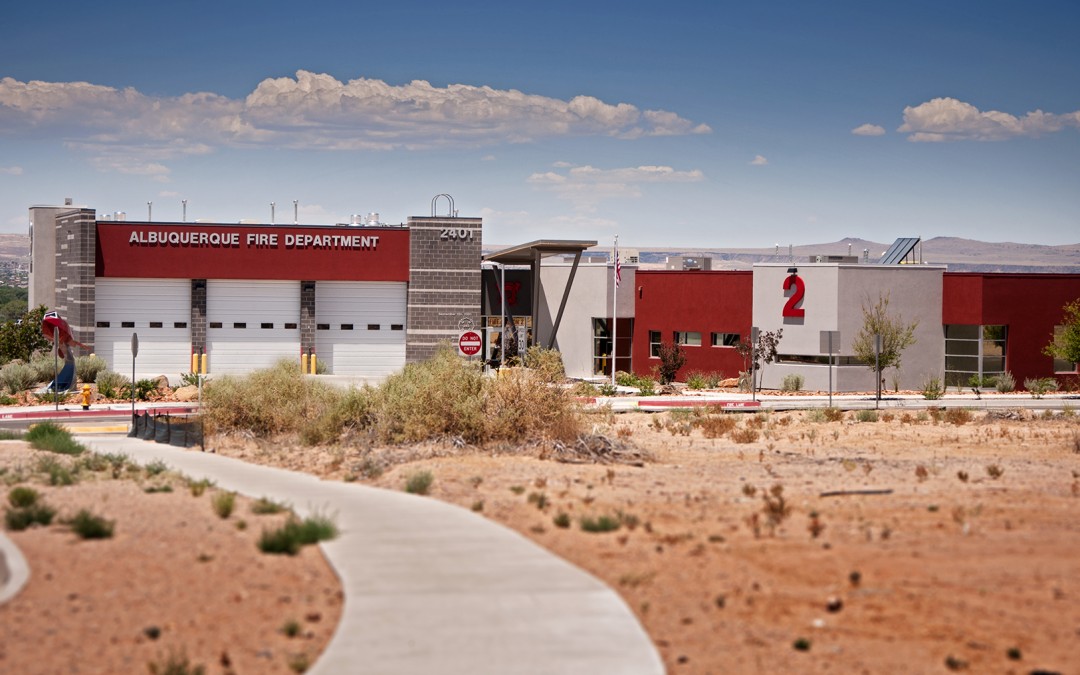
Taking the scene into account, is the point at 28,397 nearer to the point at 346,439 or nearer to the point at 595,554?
the point at 346,439

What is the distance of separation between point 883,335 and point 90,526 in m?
38.5

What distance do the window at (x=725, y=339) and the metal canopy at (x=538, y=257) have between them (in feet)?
22.9

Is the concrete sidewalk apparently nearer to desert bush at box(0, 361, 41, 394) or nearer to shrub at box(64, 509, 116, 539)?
shrub at box(64, 509, 116, 539)

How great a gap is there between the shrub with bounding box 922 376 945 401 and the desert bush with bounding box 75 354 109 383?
106 feet

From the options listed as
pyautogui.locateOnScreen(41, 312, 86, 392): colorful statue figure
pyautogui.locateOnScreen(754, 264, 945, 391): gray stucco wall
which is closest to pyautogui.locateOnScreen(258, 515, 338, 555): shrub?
pyautogui.locateOnScreen(41, 312, 86, 392): colorful statue figure

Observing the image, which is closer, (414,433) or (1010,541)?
(1010,541)

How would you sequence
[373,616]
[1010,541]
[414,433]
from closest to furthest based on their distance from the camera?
[373,616] < [1010,541] < [414,433]

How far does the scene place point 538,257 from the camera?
49906 millimetres

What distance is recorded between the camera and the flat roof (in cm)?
4665

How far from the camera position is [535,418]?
22.8m

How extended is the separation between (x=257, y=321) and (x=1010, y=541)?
4416 cm

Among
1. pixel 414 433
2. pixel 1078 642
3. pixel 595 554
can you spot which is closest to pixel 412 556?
pixel 595 554

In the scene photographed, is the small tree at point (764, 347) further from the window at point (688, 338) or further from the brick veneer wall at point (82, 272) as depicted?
the brick veneer wall at point (82, 272)

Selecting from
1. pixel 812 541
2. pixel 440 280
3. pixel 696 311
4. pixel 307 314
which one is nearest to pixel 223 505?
pixel 812 541
